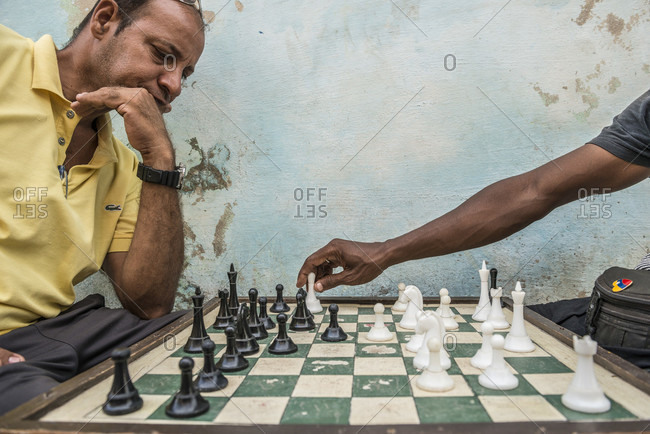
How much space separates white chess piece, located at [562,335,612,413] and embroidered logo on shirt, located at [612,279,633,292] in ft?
1.64

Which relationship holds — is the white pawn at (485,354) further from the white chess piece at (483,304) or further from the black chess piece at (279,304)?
the black chess piece at (279,304)

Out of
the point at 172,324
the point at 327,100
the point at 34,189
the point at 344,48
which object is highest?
the point at 344,48

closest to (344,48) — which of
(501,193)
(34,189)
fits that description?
(501,193)

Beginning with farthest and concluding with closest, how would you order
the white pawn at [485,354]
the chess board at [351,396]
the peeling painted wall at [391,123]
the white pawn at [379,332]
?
the peeling painted wall at [391,123], the white pawn at [379,332], the white pawn at [485,354], the chess board at [351,396]

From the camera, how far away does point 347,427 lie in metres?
0.89

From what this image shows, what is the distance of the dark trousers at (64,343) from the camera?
114cm

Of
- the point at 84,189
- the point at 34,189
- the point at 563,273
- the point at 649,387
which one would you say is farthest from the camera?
the point at 563,273

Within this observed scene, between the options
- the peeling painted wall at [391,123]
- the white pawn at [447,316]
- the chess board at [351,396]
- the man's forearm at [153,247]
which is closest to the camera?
the chess board at [351,396]

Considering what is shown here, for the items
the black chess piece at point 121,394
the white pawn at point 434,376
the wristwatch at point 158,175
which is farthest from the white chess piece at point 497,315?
the wristwatch at point 158,175

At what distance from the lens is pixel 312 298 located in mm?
2018

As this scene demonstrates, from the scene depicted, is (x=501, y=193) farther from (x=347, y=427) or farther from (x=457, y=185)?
(x=347, y=427)

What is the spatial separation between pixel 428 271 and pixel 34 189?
1.76 m

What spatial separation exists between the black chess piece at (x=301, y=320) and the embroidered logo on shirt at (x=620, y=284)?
3.23 ft

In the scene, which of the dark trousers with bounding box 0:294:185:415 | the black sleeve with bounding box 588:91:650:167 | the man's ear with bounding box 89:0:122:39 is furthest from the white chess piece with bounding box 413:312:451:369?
the man's ear with bounding box 89:0:122:39
